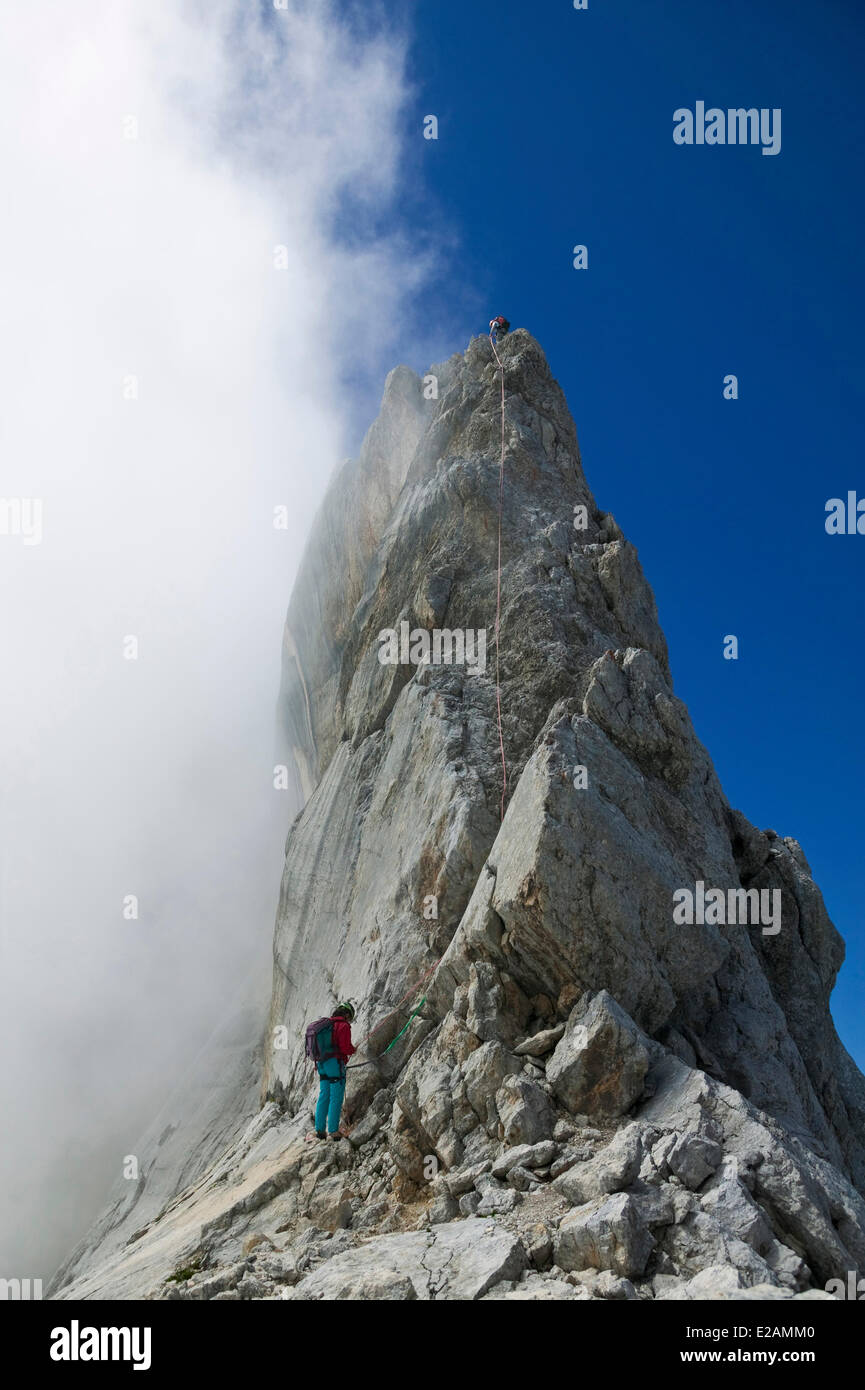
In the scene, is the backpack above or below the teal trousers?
above

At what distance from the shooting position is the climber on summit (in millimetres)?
16047

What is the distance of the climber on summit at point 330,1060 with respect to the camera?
16.0m

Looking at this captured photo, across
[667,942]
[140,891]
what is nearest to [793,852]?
[667,942]

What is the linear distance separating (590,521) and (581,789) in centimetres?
1135

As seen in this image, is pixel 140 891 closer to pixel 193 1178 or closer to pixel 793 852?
pixel 193 1178

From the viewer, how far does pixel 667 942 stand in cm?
1647

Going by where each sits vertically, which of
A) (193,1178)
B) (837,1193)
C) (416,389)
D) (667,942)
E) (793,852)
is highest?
(416,389)
